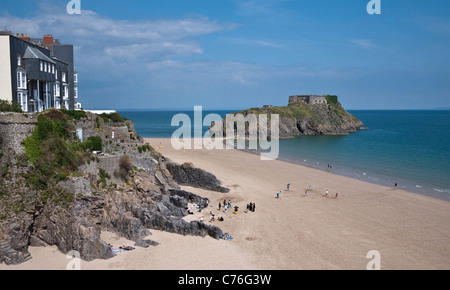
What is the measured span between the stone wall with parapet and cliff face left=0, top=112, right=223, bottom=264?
6 cm

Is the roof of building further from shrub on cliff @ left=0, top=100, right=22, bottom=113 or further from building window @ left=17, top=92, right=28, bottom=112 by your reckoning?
shrub on cliff @ left=0, top=100, right=22, bottom=113

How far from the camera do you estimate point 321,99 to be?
112812 mm

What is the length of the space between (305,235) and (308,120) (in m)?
82.6

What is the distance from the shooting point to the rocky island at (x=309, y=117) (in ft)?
313

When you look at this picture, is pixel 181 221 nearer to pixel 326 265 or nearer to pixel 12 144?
pixel 326 265

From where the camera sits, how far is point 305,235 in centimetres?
2138

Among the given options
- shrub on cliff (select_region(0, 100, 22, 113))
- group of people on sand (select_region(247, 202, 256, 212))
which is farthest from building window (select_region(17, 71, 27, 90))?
group of people on sand (select_region(247, 202, 256, 212))

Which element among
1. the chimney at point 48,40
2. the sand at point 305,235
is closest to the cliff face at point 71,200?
the sand at point 305,235

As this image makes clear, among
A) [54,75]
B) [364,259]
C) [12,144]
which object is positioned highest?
[54,75]

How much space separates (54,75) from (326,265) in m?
29.4

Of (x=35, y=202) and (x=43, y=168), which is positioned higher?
(x=43, y=168)

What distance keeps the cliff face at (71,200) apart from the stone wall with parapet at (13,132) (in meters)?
0.06

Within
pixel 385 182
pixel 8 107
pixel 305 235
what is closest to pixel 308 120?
pixel 385 182
